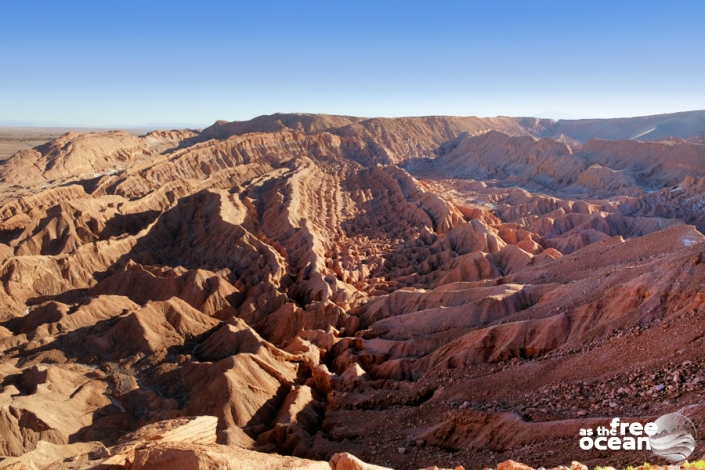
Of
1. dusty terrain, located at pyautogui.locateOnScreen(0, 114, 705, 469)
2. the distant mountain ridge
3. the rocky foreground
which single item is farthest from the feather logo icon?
the distant mountain ridge

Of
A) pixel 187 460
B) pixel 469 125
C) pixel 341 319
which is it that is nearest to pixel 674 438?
pixel 187 460

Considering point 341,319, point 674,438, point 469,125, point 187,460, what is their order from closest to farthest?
point 187,460, point 674,438, point 341,319, point 469,125

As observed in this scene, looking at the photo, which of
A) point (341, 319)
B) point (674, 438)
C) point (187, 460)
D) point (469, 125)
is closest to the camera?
point (187, 460)

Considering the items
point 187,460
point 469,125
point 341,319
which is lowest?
point 341,319

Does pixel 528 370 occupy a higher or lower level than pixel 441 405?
higher

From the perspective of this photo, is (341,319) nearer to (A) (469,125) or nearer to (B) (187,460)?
(B) (187,460)

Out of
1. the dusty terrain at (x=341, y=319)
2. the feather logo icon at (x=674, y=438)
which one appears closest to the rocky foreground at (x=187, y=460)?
the dusty terrain at (x=341, y=319)

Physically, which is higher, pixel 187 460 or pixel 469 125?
pixel 469 125

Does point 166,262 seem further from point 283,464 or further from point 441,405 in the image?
point 283,464

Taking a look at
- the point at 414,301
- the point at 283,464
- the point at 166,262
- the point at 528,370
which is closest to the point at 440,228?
the point at 414,301
